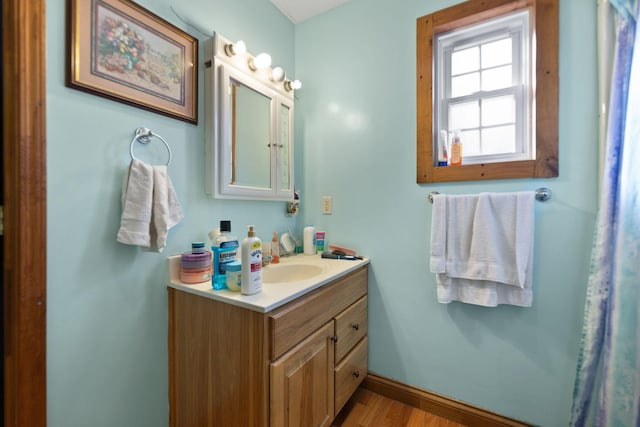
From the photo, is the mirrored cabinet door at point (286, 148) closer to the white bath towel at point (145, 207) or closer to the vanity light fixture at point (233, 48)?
the vanity light fixture at point (233, 48)

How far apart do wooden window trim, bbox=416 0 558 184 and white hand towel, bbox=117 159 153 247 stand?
1275 millimetres

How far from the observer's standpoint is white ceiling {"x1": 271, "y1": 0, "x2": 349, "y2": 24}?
165 centimetres

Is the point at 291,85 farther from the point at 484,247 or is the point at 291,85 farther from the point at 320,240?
the point at 484,247

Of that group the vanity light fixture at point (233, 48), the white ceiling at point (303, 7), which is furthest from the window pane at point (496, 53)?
the vanity light fixture at point (233, 48)

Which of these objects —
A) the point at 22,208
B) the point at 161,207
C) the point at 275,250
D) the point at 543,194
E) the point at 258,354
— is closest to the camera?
the point at 22,208

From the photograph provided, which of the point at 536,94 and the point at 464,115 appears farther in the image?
the point at 464,115

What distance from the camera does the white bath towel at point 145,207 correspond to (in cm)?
93

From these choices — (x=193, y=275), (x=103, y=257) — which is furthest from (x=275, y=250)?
(x=103, y=257)

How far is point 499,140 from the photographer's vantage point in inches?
53.8

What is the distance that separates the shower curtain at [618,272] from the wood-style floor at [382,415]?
0.61 meters

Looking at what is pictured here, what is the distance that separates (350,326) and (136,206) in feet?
3.67

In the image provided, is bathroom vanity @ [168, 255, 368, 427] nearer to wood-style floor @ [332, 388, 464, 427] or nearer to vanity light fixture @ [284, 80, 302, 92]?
wood-style floor @ [332, 388, 464, 427]

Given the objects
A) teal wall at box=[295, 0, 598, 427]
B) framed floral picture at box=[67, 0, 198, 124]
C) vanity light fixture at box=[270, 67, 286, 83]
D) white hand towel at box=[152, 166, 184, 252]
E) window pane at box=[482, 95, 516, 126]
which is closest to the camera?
framed floral picture at box=[67, 0, 198, 124]

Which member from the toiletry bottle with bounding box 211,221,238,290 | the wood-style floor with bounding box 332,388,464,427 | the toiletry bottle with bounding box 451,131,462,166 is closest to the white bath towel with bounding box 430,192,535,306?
the toiletry bottle with bounding box 451,131,462,166
